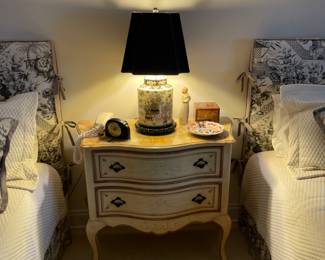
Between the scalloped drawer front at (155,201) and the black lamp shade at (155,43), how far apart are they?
0.56 metres

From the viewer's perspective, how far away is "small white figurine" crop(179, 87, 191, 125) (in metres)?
1.69

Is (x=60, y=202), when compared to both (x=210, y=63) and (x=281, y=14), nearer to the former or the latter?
(x=210, y=63)

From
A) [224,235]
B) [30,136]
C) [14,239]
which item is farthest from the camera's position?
[224,235]

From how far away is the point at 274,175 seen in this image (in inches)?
63.9

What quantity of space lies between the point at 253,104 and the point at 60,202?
1177 mm

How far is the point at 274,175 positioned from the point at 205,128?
0.41 metres

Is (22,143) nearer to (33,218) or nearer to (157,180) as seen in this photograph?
(33,218)

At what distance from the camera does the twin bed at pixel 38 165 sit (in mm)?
1334

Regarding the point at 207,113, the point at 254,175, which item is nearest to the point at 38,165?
the point at 207,113

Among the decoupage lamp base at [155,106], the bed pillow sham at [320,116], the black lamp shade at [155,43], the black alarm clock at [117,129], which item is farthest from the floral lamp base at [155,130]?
the bed pillow sham at [320,116]

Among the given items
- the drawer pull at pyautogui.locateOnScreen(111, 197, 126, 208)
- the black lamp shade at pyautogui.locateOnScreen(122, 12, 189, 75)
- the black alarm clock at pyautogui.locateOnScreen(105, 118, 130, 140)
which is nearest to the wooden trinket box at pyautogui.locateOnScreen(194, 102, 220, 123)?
the black lamp shade at pyautogui.locateOnScreen(122, 12, 189, 75)

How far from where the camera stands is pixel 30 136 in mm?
1583

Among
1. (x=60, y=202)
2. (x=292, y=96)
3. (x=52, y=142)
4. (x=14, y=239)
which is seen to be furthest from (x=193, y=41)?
(x=14, y=239)

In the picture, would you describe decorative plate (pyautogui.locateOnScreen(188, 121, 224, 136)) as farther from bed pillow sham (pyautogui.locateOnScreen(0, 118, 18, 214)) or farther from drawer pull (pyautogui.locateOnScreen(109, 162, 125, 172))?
bed pillow sham (pyautogui.locateOnScreen(0, 118, 18, 214))
